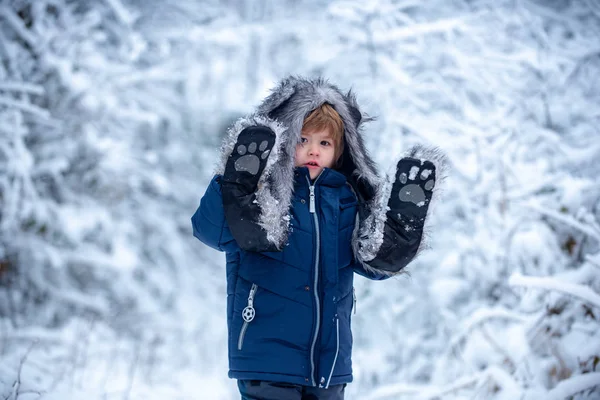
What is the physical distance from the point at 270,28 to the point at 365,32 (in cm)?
128

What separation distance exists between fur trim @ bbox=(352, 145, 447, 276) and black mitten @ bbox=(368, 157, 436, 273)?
16mm

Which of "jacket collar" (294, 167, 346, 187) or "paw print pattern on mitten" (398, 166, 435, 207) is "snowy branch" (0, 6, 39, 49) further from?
"paw print pattern on mitten" (398, 166, 435, 207)

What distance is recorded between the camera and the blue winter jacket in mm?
1716

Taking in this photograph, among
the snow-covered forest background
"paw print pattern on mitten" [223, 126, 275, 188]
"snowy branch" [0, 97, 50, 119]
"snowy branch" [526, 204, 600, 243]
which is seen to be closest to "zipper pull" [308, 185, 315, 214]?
"paw print pattern on mitten" [223, 126, 275, 188]

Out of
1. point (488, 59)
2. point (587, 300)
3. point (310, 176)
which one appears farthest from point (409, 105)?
point (310, 176)

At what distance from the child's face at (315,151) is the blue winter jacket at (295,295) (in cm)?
8

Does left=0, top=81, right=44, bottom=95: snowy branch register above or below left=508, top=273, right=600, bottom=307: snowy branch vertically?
above

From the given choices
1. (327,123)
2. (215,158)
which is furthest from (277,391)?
(215,158)

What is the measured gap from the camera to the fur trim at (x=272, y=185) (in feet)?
5.76

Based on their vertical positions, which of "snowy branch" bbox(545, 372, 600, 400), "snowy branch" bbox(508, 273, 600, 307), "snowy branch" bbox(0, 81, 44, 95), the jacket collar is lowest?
"snowy branch" bbox(545, 372, 600, 400)

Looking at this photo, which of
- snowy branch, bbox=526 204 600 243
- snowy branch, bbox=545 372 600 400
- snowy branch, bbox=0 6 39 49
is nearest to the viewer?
snowy branch, bbox=545 372 600 400

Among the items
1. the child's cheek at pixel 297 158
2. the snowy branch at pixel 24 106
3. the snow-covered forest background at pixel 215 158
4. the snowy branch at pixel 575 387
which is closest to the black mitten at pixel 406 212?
the child's cheek at pixel 297 158

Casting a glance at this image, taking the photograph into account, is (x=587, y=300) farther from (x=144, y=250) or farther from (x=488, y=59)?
(x=144, y=250)

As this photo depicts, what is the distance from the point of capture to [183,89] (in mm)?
6832
